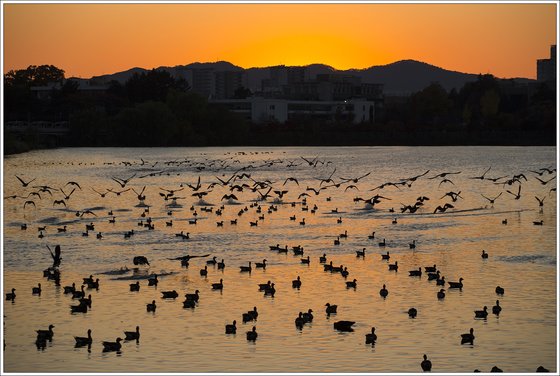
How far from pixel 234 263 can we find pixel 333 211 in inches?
932

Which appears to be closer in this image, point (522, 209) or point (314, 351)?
point (314, 351)

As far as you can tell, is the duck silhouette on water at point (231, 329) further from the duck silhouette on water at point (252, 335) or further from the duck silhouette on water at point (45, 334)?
the duck silhouette on water at point (45, 334)

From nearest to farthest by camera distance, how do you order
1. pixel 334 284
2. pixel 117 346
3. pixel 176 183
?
pixel 117 346
pixel 334 284
pixel 176 183

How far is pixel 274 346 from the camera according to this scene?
96.7ft

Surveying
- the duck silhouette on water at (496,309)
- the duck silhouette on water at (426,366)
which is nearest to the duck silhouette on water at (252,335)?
the duck silhouette on water at (426,366)

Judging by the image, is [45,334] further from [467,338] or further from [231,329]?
[467,338]

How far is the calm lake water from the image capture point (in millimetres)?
28562

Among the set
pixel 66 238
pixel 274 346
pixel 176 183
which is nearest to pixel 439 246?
pixel 66 238

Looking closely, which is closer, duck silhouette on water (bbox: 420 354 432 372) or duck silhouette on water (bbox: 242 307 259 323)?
duck silhouette on water (bbox: 420 354 432 372)

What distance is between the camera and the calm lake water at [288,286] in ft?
93.7

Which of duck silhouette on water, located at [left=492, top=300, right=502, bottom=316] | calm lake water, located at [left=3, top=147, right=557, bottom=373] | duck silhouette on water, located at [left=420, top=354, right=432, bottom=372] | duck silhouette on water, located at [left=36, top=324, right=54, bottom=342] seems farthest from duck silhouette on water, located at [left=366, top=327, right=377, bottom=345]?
duck silhouette on water, located at [left=36, top=324, right=54, bottom=342]

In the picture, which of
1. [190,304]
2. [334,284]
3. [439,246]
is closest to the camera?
[190,304]

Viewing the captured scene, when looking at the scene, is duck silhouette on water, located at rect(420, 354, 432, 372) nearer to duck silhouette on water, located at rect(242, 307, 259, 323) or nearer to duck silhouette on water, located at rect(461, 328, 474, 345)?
duck silhouette on water, located at rect(461, 328, 474, 345)

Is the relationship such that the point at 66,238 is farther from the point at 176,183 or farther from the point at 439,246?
the point at 176,183
